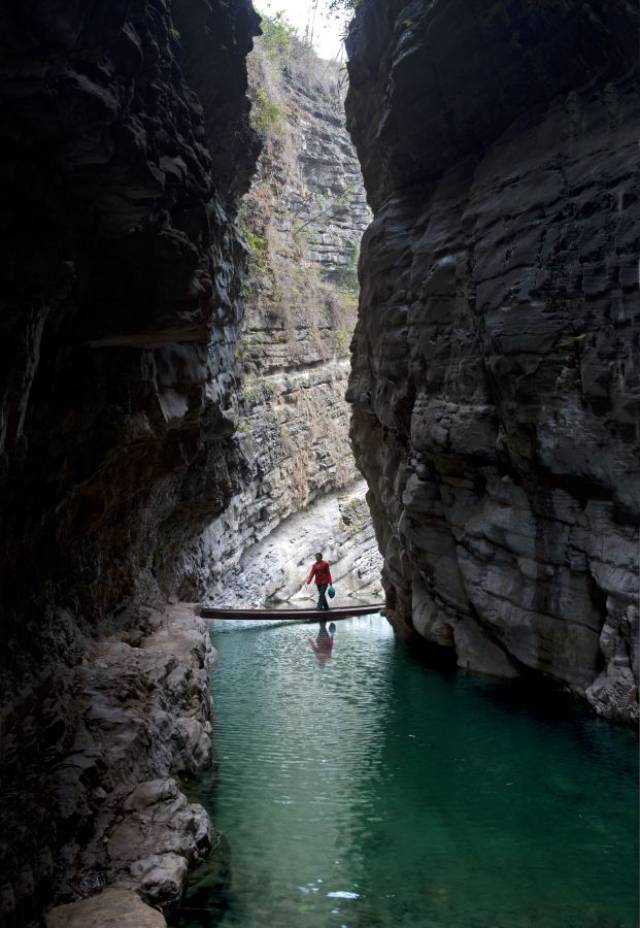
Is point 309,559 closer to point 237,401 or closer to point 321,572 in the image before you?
point 321,572

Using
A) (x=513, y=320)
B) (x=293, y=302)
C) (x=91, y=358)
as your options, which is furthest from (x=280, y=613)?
(x=91, y=358)

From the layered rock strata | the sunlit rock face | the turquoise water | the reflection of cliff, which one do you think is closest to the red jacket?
the reflection of cliff

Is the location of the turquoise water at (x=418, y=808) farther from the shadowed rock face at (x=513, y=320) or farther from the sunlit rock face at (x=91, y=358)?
the shadowed rock face at (x=513, y=320)

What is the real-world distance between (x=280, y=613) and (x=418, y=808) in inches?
502

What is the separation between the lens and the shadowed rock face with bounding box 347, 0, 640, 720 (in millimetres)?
10961

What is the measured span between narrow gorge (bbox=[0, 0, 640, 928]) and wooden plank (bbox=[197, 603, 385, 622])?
114 centimetres

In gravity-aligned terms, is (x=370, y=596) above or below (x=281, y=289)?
below

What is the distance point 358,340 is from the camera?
64.2 ft

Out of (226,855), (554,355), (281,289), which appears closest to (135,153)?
(226,855)

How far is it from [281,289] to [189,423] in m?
18.9

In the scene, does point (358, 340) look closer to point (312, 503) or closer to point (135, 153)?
point (312, 503)

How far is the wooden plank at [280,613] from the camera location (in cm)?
2072

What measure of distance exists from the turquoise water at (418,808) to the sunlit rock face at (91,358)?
1.13m

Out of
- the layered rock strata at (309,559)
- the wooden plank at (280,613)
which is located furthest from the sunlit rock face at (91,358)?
the layered rock strata at (309,559)
